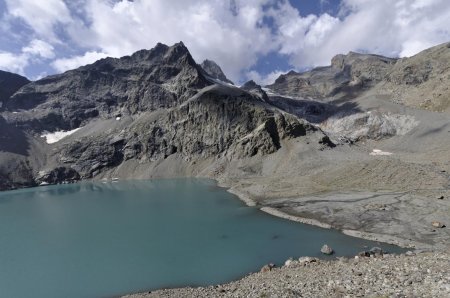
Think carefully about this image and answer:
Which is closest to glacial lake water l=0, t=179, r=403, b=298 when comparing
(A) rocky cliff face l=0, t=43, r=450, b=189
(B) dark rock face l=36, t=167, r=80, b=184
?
(A) rocky cliff face l=0, t=43, r=450, b=189

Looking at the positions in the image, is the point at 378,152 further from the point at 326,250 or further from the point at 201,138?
the point at 326,250

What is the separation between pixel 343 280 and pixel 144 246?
3157 cm

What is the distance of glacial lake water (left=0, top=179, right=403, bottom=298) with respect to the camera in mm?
40750

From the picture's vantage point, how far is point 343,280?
1144 inches

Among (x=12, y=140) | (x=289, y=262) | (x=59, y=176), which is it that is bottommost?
(x=289, y=262)

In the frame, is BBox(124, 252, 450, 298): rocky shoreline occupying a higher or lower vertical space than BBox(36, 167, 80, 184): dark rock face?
lower

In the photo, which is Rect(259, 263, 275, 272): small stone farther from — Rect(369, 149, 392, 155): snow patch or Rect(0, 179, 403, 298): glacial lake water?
Rect(369, 149, 392, 155): snow patch

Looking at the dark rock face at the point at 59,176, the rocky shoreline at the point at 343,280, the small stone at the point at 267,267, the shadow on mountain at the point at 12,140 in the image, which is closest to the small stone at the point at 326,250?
the rocky shoreline at the point at 343,280

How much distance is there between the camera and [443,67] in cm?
19338

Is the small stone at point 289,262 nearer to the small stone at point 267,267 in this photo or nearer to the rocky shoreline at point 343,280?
the rocky shoreline at point 343,280

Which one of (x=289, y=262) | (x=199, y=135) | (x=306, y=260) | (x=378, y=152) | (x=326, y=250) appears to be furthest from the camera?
(x=199, y=135)

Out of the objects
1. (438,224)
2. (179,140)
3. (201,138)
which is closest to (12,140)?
(179,140)

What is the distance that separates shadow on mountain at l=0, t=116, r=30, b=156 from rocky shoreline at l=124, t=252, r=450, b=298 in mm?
166564

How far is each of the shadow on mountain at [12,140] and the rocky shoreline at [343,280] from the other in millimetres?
166564
